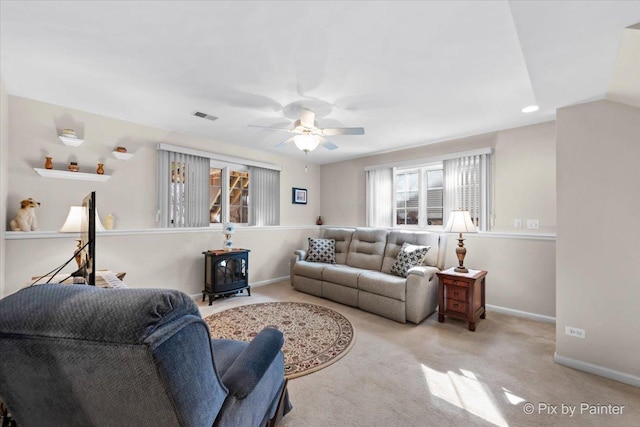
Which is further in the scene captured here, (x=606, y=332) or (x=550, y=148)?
(x=550, y=148)

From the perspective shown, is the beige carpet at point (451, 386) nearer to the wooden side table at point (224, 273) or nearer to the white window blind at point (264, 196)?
the wooden side table at point (224, 273)

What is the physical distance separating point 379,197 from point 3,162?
15.5 ft

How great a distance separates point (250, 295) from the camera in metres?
4.24

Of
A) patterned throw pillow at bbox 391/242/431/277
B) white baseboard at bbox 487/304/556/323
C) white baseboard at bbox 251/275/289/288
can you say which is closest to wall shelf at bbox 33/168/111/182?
white baseboard at bbox 251/275/289/288

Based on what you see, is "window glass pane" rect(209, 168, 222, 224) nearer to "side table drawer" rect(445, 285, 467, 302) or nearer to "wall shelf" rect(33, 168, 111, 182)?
"wall shelf" rect(33, 168, 111, 182)

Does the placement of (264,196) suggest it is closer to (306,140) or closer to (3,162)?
(306,140)

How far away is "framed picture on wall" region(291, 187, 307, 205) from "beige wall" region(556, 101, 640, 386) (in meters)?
4.06

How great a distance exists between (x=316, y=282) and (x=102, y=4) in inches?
144

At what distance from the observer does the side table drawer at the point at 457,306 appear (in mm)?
3047

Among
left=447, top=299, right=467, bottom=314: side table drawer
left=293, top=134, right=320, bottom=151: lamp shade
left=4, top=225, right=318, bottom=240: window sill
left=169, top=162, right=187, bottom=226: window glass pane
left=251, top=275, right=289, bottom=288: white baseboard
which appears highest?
left=293, top=134, right=320, bottom=151: lamp shade

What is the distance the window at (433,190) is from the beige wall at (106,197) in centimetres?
228

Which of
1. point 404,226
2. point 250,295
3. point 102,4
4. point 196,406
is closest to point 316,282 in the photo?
point 250,295

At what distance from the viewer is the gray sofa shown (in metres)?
3.21

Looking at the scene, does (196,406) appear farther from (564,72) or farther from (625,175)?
(625,175)
